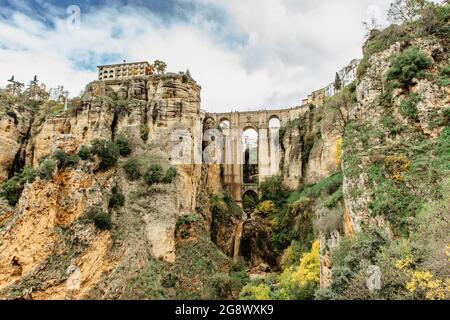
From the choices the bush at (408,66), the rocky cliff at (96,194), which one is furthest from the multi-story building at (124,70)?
the bush at (408,66)

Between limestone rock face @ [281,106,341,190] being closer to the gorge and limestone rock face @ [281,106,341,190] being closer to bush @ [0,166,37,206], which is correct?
the gorge

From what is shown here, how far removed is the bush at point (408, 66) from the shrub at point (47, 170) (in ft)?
63.1

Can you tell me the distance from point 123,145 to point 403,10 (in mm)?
20954

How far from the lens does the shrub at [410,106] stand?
17.2 metres

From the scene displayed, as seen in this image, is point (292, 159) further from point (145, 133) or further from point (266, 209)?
point (145, 133)

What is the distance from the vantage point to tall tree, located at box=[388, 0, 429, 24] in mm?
22703

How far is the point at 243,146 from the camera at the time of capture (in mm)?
48781

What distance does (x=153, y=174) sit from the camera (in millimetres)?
24781

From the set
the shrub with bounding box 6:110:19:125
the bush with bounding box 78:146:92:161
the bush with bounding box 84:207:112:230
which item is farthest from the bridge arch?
the shrub with bounding box 6:110:19:125

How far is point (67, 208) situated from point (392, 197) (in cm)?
1677

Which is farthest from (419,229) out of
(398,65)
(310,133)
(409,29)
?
(310,133)

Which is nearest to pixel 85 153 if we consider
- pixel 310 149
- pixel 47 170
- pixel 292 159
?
pixel 47 170

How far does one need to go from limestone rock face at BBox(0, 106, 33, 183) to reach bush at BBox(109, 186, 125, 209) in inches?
369
